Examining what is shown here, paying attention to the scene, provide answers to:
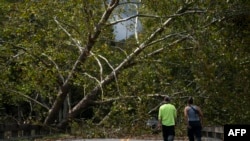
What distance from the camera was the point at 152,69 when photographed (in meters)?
27.9

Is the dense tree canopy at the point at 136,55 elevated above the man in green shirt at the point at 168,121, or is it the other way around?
the dense tree canopy at the point at 136,55

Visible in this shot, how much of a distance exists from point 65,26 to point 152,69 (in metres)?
6.27

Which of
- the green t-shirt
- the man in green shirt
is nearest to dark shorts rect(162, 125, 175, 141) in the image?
the man in green shirt

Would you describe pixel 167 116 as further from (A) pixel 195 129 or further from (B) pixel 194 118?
(A) pixel 195 129

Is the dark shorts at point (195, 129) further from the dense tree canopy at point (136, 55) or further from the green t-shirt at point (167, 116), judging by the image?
the dense tree canopy at point (136, 55)

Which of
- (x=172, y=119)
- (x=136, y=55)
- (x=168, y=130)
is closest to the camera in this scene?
(x=172, y=119)

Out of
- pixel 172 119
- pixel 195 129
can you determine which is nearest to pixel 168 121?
pixel 172 119

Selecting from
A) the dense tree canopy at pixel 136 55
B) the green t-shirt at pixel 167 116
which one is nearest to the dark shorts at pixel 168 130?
the green t-shirt at pixel 167 116

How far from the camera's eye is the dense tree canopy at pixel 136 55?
24.6 m

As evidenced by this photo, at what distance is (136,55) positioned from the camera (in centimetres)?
2781

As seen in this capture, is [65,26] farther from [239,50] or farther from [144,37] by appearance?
[239,50]

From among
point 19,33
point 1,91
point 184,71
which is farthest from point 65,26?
point 184,71

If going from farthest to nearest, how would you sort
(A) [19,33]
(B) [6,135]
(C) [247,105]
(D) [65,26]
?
(D) [65,26] < (A) [19,33] < (C) [247,105] < (B) [6,135]

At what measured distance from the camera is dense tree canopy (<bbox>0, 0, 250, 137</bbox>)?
24578 mm
